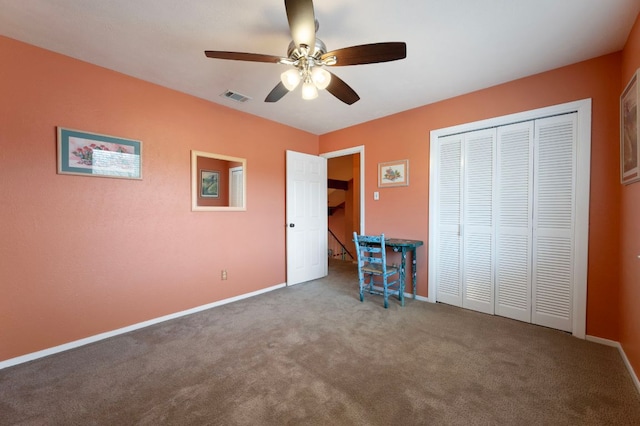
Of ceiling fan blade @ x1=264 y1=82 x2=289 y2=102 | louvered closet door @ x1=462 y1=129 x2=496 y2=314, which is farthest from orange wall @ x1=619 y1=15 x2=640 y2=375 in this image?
ceiling fan blade @ x1=264 y1=82 x2=289 y2=102

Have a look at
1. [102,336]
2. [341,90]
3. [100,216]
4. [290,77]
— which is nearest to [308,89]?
[290,77]

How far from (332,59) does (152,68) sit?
188 centimetres

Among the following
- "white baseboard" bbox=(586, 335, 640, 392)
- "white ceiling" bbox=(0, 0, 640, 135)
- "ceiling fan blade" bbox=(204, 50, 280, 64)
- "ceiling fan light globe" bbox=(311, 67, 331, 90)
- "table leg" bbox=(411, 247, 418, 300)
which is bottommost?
"white baseboard" bbox=(586, 335, 640, 392)

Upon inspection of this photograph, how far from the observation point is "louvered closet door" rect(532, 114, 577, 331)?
94.1 inches

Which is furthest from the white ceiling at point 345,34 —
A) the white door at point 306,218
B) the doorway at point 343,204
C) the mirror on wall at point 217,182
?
the doorway at point 343,204

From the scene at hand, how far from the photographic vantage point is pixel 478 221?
2.94m

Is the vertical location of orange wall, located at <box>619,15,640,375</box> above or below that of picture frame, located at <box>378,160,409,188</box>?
below

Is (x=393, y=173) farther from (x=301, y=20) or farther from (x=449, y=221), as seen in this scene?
(x=301, y=20)

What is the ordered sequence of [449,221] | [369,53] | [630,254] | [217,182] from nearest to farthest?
[369,53] < [630,254] < [449,221] < [217,182]

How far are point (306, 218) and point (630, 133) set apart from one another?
353cm

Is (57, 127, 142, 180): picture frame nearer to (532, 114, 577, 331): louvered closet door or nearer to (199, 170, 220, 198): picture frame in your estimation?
(199, 170, 220, 198): picture frame

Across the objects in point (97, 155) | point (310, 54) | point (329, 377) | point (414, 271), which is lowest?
point (329, 377)

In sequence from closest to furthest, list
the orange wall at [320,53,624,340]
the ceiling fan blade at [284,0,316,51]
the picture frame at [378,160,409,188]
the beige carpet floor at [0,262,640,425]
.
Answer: the ceiling fan blade at [284,0,316,51]
the beige carpet floor at [0,262,640,425]
the orange wall at [320,53,624,340]
the picture frame at [378,160,409,188]

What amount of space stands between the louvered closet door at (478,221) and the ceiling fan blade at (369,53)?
1.88m
